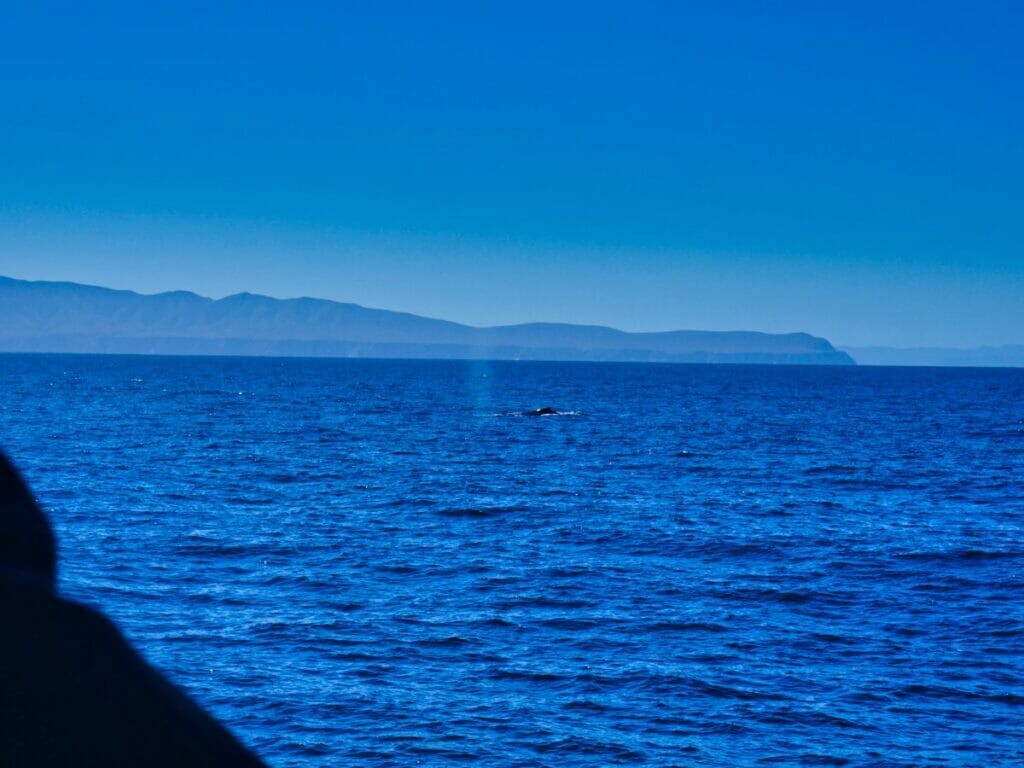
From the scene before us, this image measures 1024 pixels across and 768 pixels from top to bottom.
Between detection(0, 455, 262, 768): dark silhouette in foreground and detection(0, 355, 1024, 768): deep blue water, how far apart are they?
12cm

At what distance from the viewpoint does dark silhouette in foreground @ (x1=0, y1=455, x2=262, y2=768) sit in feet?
3.41

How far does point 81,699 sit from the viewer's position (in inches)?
43.3

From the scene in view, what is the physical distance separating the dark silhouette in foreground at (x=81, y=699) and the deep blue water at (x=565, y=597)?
0.12 m

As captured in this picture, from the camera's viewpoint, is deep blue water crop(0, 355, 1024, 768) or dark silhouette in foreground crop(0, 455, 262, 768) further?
deep blue water crop(0, 355, 1024, 768)

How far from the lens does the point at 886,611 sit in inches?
1078

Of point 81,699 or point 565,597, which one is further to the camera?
point 565,597

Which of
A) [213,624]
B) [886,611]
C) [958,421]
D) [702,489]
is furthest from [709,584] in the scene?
[958,421]

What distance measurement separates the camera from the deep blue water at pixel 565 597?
19078mm

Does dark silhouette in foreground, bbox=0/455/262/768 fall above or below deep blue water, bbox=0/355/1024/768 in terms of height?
above

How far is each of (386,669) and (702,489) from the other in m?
30.3

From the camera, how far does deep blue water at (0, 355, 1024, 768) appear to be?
1908 cm

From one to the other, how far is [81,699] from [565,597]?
27.2 m

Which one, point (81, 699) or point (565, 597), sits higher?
point (81, 699)

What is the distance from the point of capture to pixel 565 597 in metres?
27.8
